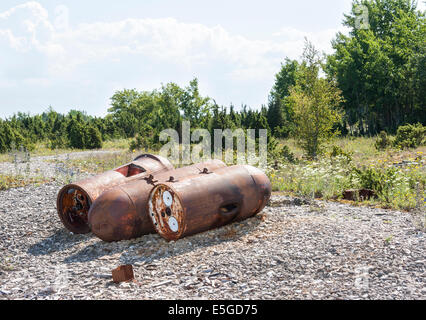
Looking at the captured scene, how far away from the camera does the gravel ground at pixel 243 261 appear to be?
15.6 feet

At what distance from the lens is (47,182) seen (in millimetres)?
12719

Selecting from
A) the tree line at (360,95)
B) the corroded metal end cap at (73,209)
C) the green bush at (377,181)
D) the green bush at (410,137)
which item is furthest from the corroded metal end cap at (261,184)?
the tree line at (360,95)

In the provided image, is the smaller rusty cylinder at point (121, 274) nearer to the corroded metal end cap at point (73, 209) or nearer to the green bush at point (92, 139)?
the corroded metal end cap at point (73, 209)

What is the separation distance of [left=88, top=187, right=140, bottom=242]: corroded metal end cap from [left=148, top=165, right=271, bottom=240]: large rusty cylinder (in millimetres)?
339

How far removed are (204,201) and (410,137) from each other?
17.1 meters

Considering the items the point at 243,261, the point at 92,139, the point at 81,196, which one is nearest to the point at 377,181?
the point at 243,261

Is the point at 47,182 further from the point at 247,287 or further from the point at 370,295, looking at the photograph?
the point at 370,295

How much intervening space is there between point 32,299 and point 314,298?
3236 mm

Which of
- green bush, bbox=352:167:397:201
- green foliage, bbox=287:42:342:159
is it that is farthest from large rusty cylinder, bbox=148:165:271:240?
green foliage, bbox=287:42:342:159

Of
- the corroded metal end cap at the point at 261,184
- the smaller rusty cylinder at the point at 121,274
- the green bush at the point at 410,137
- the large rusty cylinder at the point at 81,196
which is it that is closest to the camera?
the smaller rusty cylinder at the point at 121,274

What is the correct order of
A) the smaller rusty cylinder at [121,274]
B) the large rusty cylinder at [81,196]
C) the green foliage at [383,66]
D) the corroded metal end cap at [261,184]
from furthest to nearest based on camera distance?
the green foliage at [383,66], the large rusty cylinder at [81,196], the corroded metal end cap at [261,184], the smaller rusty cylinder at [121,274]

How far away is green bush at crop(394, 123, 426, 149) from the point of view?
777 inches

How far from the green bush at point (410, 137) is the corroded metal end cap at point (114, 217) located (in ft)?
54.3

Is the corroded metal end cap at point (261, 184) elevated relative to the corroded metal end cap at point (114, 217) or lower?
elevated
